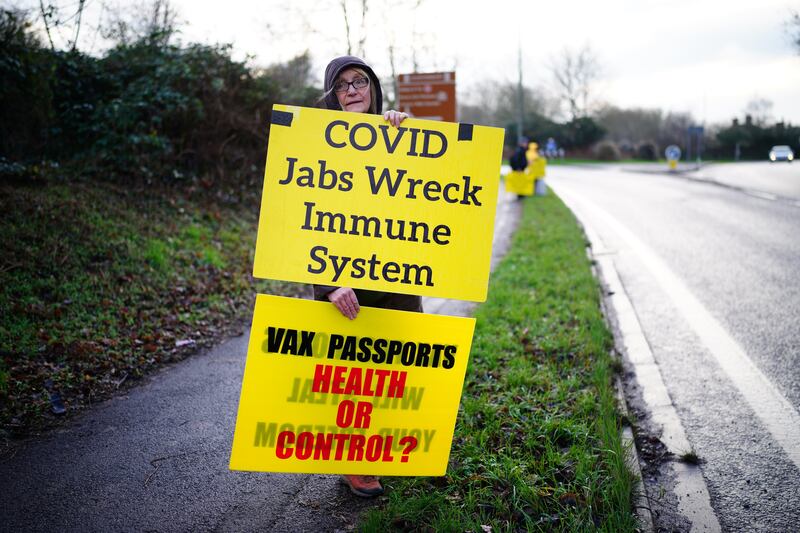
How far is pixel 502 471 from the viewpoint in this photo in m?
3.10

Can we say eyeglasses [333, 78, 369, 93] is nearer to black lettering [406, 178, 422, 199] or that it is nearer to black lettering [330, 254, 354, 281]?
black lettering [406, 178, 422, 199]

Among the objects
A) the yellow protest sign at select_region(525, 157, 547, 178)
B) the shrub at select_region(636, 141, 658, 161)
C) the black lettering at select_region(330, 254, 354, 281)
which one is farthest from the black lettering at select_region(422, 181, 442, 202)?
the shrub at select_region(636, 141, 658, 161)

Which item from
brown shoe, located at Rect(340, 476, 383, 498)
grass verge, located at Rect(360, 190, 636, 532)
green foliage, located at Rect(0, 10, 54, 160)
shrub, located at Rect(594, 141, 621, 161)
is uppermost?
shrub, located at Rect(594, 141, 621, 161)

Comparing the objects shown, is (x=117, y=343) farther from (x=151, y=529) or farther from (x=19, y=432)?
(x=151, y=529)

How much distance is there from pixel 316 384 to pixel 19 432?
216 cm

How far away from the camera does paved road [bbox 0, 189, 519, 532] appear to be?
280 centimetres

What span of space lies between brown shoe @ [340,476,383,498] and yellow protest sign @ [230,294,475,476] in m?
0.14

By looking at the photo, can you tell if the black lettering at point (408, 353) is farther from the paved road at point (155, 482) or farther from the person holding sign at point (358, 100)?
the paved road at point (155, 482)

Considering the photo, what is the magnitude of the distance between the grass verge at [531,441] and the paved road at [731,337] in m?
0.53

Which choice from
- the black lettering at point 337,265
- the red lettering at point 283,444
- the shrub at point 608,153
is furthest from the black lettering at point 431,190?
the shrub at point 608,153

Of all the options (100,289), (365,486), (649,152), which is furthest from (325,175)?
(649,152)

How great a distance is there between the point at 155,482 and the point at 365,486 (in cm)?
112

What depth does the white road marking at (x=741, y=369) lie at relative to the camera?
350 centimetres

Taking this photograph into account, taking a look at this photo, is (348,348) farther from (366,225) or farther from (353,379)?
(366,225)
